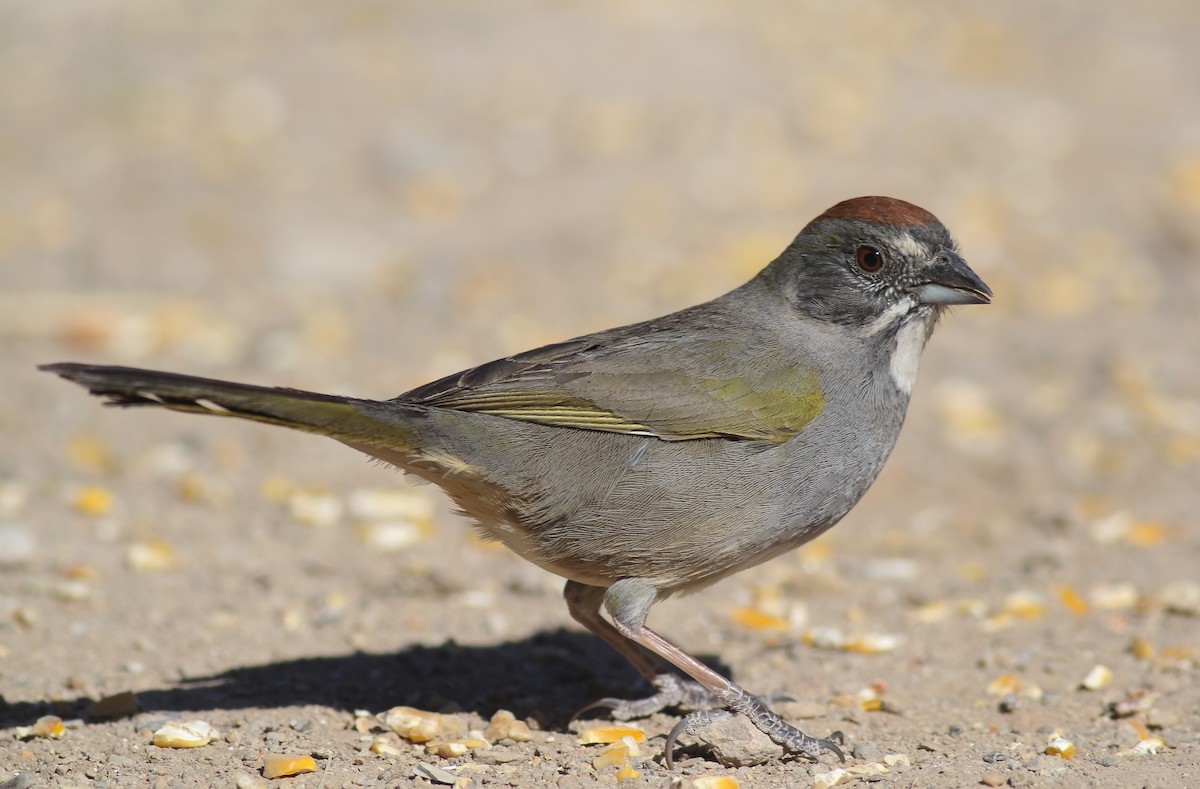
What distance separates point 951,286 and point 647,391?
108 cm

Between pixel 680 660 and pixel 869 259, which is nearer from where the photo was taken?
pixel 680 660

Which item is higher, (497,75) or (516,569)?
(497,75)

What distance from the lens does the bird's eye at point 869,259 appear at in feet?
14.6

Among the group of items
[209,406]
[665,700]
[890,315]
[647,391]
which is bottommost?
[665,700]

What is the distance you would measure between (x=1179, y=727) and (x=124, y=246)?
730 centimetres

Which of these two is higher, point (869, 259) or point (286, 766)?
point (869, 259)

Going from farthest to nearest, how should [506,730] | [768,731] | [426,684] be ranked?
[426,684], [506,730], [768,731]

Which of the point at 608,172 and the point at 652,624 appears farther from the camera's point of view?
the point at 608,172

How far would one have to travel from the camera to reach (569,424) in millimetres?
4273

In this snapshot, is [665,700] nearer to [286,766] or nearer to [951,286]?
[286,766]

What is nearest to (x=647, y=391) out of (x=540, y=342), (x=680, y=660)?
(x=680, y=660)

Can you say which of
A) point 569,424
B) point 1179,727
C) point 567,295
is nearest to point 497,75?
point 567,295

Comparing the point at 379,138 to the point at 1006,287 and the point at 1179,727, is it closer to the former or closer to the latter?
the point at 1006,287

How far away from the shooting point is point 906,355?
14.8 feet
